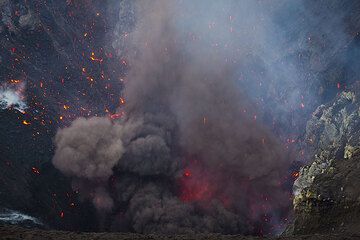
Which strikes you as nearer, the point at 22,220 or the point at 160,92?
the point at 22,220

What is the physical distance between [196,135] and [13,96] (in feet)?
81.4

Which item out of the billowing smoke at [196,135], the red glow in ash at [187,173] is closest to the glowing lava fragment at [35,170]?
the billowing smoke at [196,135]

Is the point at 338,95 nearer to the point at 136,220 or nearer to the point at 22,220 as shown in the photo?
the point at 136,220

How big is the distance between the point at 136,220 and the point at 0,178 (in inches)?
677

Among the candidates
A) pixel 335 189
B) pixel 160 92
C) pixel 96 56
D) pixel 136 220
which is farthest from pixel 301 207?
pixel 96 56

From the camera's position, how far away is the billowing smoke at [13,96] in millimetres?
49938

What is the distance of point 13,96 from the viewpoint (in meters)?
50.5

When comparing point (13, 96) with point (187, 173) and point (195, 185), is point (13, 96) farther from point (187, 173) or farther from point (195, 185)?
point (195, 185)

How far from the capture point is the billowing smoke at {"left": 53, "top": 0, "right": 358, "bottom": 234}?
5003 centimetres

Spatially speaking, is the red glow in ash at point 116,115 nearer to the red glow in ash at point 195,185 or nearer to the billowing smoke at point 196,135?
the billowing smoke at point 196,135

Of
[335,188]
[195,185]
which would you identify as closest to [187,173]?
[195,185]

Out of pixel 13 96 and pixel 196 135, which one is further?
pixel 196 135

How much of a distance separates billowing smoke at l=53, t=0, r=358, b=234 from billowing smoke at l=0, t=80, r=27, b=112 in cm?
683

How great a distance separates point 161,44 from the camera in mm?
58781
